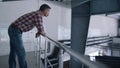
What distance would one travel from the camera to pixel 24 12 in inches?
236

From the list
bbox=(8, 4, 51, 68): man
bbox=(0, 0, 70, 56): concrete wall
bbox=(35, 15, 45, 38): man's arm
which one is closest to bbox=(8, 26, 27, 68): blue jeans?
bbox=(8, 4, 51, 68): man

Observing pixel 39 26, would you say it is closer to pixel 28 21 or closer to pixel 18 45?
pixel 28 21

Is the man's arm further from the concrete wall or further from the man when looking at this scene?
the concrete wall

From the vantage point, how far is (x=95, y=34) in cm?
1118

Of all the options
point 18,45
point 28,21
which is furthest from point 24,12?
point 18,45

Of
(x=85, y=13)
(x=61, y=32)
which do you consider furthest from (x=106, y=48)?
(x=85, y=13)

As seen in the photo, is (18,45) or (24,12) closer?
(18,45)

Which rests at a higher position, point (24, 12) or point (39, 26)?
point (24, 12)

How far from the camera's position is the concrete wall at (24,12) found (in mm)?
5344

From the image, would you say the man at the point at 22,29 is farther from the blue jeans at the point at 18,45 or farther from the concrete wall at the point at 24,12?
the concrete wall at the point at 24,12

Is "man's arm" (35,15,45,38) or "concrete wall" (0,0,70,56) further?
"concrete wall" (0,0,70,56)

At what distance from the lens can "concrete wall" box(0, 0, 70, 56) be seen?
A: 5344 millimetres

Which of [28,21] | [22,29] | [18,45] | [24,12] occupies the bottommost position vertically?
[18,45]

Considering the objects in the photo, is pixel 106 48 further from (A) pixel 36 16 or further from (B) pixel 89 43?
(A) pixel 36 16
